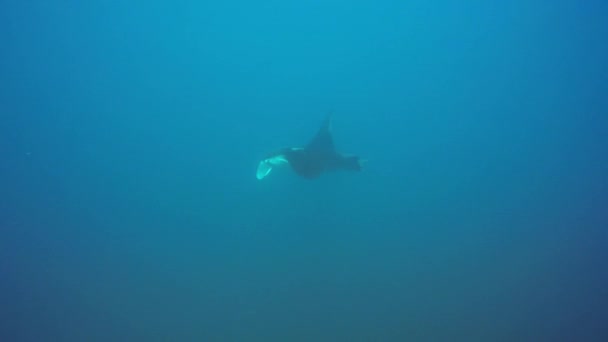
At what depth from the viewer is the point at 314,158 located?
33.1 feet

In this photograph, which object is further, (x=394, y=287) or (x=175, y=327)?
(x=394, y=287)

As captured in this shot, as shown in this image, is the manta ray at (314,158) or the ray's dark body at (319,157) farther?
the ray's dark body at (319,157)

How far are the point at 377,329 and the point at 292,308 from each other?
7.75 ft

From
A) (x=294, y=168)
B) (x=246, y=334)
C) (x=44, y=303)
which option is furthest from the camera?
(x=44, y=303)

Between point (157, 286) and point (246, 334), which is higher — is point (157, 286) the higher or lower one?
the higher one

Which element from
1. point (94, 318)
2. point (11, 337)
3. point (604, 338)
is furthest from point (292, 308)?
point (604, 338)

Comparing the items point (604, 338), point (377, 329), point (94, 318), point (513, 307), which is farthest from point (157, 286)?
point (604, 338)

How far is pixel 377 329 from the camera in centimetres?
1373

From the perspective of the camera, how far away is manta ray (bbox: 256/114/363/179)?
957 centimetres

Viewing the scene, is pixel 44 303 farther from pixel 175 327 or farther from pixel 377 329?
pixel 377 329

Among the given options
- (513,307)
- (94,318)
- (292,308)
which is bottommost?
(513,307)

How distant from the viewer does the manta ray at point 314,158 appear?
31.4 feet

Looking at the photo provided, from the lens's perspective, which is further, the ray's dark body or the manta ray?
the ray's dark body

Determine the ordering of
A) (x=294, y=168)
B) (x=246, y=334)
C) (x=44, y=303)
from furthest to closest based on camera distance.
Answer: (x=44, y=303)
(x=246, y=334)
(x=294, y=168)
